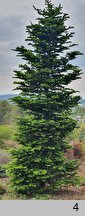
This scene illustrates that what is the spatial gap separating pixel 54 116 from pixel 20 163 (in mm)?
2657

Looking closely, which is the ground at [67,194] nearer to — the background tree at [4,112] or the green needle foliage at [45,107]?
the green needle foliage at [45,107]

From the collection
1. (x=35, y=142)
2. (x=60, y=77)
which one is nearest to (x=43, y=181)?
(x=35, y=142)

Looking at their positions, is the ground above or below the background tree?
below

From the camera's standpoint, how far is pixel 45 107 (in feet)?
59.6

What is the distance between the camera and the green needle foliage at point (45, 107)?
17.8m

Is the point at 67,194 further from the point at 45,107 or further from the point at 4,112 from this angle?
the point at 4,112

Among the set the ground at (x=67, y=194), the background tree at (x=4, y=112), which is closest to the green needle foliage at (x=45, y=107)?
the ground at (x=67, y=194)

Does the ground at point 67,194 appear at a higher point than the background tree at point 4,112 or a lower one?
lower

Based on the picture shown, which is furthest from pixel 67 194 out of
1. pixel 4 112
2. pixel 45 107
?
pixel 4 112

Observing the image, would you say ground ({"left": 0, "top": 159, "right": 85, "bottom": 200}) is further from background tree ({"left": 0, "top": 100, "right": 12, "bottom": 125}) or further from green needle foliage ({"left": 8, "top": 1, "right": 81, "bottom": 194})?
background tree ({"left": 0, "top": 100, "right": 12, "bottom": 125})

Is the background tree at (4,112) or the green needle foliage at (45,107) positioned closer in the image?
the green needle foliage at (45,107)

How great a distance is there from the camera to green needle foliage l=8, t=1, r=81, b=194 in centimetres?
1783

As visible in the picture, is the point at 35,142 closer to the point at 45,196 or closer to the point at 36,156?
the point at 36,156

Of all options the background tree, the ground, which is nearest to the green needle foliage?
the ground
